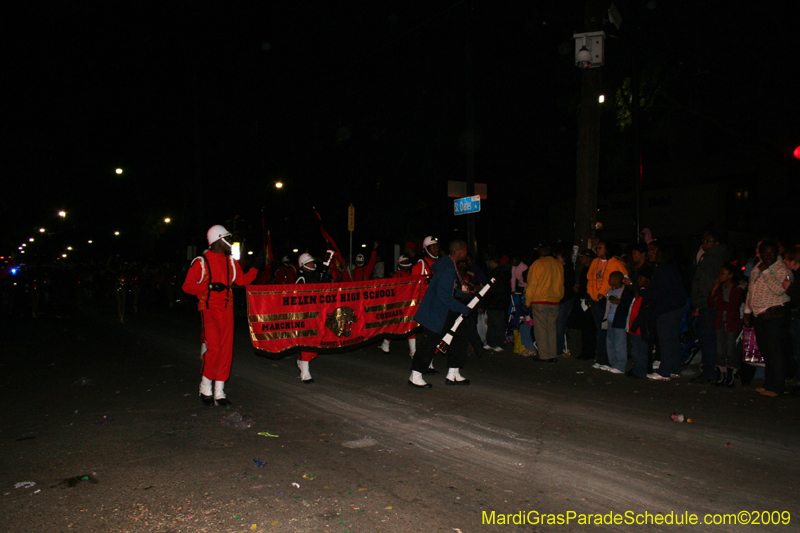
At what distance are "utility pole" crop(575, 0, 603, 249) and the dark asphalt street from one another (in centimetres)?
444

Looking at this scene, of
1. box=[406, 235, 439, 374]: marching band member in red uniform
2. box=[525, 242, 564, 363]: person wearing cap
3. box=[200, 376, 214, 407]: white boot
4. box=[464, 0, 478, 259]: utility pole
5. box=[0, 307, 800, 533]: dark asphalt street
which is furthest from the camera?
box=[464, 0, 478, 259]: utility pole

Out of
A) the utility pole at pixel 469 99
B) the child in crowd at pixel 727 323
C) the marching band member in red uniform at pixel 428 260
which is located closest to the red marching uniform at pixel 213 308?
the marching band member in red uniform at pixel 428 260

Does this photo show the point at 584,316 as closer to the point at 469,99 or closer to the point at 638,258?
the point at 638,258

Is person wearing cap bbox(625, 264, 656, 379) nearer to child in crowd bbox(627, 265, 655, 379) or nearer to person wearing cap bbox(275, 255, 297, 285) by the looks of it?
child in crowd bbox(627, 265, 655, 379)

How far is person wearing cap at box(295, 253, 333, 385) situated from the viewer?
27.2ft

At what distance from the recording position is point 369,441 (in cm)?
546

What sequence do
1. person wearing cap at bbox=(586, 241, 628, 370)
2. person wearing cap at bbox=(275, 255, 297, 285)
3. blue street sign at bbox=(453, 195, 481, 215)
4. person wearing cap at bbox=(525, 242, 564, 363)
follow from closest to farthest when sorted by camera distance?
person wearing cap at bbox=(586, 241, 628, 370)
person wearing cap at bbox=(525, 242, 564, 363)
person wearing cap at bbox=(275, 255, 297, 285)
blue street sign at bbox=(453, 195, 481, 215)

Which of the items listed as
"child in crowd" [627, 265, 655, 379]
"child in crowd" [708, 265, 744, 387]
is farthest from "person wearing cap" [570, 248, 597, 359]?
"child in crowd" [708, 265, 744, 387]

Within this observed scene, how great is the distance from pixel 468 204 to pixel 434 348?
702 centimetres

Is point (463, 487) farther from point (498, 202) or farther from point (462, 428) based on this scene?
point (498, 202)

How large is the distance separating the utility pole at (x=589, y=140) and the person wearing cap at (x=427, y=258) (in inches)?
153

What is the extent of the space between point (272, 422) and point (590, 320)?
6.38 m

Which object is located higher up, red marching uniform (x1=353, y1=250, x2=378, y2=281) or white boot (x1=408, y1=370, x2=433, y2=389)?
red marching uniform (x1=353, y1=250, x2=378, y2=281)

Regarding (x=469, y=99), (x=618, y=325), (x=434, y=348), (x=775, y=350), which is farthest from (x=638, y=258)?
(x=469, y=99)
